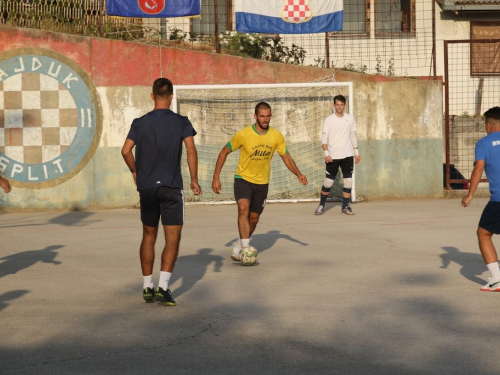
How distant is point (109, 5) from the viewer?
56.5 feet

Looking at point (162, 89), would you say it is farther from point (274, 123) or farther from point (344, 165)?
point (274, 123)

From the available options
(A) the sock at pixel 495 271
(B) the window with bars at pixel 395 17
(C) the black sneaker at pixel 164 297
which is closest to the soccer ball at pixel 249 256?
(C) the black sneaker at pixel 164 297

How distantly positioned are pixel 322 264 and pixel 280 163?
311 inches

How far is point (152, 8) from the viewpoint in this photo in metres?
17.1

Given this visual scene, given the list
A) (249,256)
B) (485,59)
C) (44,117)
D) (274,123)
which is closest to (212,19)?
(274,123)

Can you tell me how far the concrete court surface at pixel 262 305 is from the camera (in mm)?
5855

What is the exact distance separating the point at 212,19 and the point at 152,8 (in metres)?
5.32

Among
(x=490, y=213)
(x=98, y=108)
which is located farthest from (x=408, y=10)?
(x=490, y=213)

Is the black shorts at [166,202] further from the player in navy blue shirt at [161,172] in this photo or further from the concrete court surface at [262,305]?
the concrete court surface at [262,305]

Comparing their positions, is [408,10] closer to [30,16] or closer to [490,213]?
[30,16]

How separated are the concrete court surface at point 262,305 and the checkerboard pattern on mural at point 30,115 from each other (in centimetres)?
373

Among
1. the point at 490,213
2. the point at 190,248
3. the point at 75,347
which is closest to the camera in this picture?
the point at 75,347

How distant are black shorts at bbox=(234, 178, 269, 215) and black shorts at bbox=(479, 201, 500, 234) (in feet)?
9.55

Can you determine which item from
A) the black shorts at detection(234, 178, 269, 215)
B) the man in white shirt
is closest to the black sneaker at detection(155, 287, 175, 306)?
the black shorts at detection(234, 178, 269, 215)
